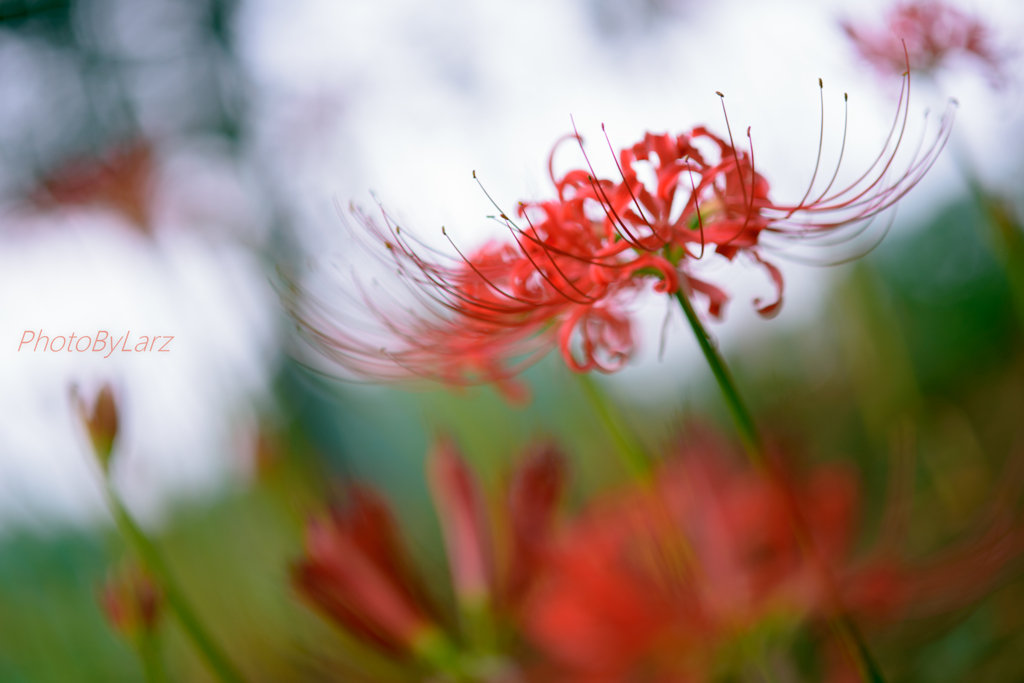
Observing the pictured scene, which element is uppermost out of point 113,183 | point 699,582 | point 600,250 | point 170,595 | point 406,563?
Answer: point 113,183

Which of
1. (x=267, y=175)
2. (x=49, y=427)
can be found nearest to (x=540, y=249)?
(x=49, y=427)

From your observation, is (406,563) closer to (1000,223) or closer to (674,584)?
(674,584)

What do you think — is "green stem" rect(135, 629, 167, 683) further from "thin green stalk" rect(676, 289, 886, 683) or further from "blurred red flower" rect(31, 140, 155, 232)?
"blurred red flower" rect(31, 140, 155, 232)

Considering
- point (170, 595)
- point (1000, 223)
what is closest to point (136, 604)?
point (170, 595)

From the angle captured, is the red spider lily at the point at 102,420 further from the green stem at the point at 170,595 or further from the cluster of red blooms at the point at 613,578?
the cluster of red blooms at the point at 613,578

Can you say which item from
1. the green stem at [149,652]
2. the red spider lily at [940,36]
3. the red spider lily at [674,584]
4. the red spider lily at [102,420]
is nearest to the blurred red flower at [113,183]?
the red spider lily at [102,420]

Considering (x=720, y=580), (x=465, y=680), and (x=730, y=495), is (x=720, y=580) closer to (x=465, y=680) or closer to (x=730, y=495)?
(x=730, y=495)
